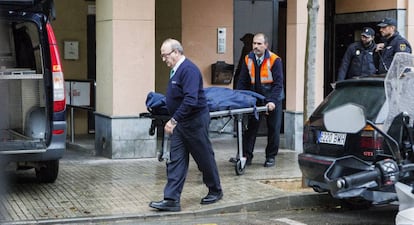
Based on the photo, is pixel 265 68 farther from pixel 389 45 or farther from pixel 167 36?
pixel 167 36

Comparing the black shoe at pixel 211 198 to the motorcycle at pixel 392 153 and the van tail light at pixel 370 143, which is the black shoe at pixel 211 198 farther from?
the motorcycle at pixel 392 153

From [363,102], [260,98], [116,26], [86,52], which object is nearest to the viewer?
[363,102]

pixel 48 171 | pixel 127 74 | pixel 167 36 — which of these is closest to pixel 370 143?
pixel 48 171

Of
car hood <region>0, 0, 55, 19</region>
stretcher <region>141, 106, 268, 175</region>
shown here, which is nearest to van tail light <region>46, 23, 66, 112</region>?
car hood <region>0, 0, 55, 19</region>

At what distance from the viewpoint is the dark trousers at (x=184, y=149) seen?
8.01 meters

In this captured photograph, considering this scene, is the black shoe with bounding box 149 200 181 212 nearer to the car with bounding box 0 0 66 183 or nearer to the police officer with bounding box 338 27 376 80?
the car with bounding box 0 0 66 183

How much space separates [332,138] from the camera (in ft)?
25.5

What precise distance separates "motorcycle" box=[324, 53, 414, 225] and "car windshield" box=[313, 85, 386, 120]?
2.22 metres

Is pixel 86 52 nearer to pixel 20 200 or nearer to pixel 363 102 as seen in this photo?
pixel 20 200

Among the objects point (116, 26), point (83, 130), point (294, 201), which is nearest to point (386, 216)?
point (294, 201)

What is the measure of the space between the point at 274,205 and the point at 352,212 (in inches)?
37.4

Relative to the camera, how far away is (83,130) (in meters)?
14.3

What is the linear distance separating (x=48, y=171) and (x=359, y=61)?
5.01 meters

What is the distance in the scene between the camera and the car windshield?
24.3ft
